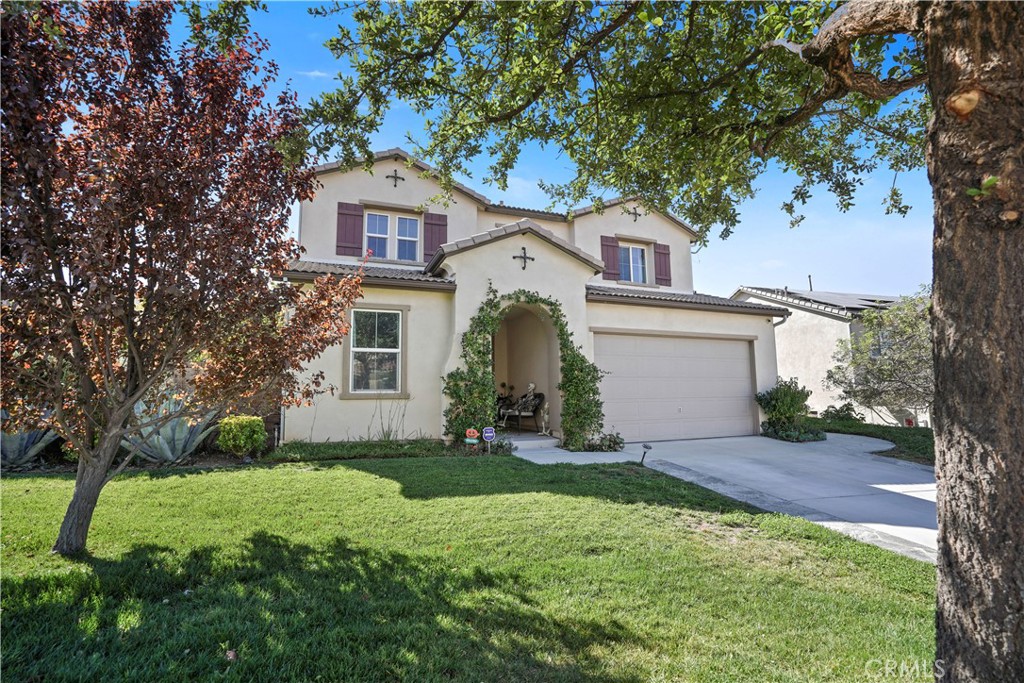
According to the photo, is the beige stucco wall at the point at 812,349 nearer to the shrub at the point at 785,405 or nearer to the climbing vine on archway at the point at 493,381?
the shrub at the point at 785,405

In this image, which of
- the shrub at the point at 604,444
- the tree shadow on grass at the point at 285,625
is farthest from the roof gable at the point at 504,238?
the tree shadow on grass at the point at 285,625

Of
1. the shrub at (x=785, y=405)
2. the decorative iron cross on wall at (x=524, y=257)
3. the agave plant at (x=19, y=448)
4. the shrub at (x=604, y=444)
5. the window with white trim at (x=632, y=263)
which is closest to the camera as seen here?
the agave plant at (x=19, y=448)

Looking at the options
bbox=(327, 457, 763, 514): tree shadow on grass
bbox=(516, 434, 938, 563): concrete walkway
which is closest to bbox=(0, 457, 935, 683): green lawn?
bbox=(327, 457, 763, 514): tree shadow on grass

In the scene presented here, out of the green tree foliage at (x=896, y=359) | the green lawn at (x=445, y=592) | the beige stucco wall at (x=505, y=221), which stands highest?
the beige stucco wall at (x=505, y=221)

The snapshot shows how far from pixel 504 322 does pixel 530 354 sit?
7.00ft

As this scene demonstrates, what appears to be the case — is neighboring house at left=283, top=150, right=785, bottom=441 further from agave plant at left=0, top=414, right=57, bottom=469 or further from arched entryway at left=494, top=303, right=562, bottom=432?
agave plant at left=0, top=414, right=57, bottom=469

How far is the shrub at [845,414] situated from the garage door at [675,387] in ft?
15.9

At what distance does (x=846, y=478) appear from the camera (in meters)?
8.03

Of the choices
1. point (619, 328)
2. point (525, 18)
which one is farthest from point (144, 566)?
point (619, 328)

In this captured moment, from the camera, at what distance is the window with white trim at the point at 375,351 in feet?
34.2

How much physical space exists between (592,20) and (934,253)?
4.74m

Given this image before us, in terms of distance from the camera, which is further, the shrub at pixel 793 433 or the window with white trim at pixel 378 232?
the window with white trim at pixel 378 232

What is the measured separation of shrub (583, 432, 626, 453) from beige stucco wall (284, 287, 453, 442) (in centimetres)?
329

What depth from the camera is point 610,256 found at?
1548 cm
